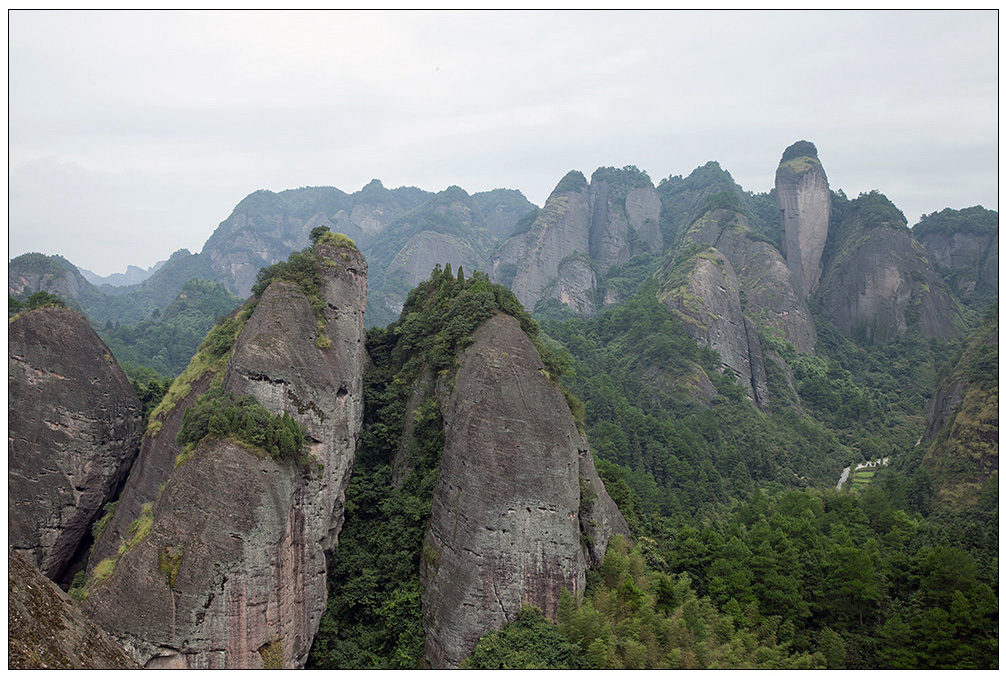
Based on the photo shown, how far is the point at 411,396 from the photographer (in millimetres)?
26141

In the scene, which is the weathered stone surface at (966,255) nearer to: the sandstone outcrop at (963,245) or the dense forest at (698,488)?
the sandstone outcrop at (963,245)

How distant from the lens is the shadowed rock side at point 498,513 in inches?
787

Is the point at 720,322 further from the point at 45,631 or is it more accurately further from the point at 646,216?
A: the point at 45,631

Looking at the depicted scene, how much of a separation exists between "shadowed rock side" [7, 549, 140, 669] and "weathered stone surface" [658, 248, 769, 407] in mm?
66778

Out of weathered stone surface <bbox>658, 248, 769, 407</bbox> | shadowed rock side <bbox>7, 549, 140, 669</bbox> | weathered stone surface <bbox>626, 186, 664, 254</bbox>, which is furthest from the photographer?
weathered stone surface <bbox>626, 186, 664, 254</bbox>

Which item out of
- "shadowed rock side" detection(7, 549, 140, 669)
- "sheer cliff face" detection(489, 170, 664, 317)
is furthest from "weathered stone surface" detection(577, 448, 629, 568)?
"sheer cliff face" detection(489, 170, 664, 317)

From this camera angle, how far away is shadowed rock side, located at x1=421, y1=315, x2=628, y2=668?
20000 millimetres

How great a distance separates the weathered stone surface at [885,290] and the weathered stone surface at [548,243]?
1922 inches

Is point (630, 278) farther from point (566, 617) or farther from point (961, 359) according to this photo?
point (566, 617)

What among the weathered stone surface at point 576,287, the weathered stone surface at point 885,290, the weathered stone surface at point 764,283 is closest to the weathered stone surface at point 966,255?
the weathered stone surface at point 885,290

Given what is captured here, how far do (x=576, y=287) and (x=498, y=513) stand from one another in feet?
300

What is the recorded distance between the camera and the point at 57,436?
24.1m

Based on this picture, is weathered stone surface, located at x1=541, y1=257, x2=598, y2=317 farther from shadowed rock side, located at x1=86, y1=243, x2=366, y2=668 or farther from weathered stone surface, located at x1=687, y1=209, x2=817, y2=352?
shadowed rock side, located at x1=86, y1=243, x2=366, y2=668

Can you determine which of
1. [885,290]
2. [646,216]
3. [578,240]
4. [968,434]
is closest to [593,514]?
[968,434]
